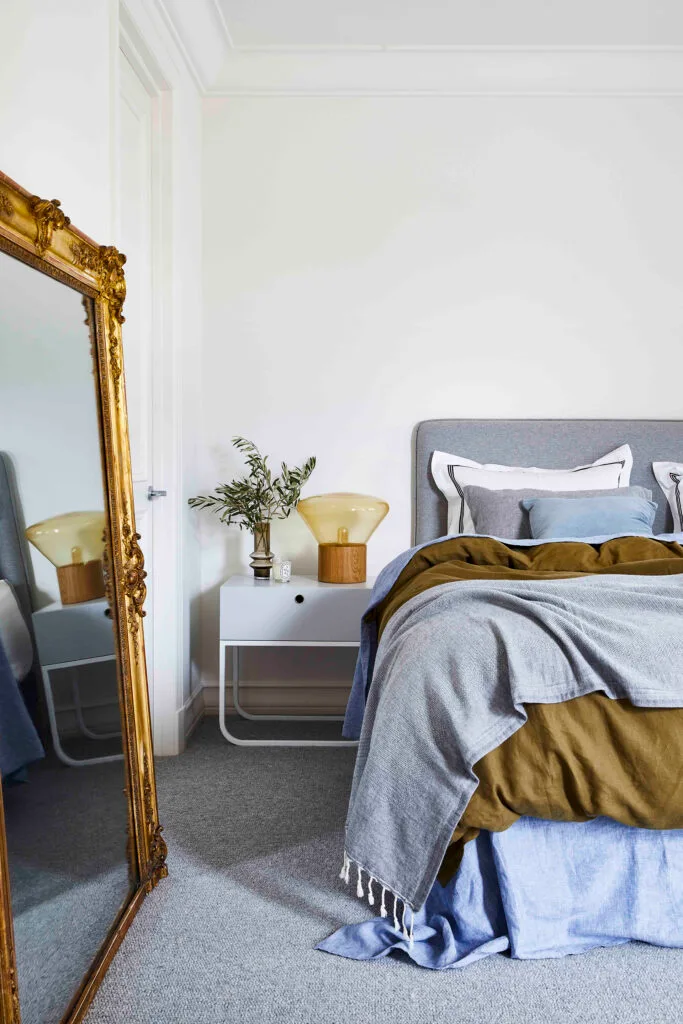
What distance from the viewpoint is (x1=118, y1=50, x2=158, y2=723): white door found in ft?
9.52

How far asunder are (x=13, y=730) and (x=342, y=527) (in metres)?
2.20

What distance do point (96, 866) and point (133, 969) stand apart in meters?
0.26

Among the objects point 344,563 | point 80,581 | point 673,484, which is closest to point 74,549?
point 80,581

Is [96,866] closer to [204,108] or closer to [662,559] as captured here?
[662,559]

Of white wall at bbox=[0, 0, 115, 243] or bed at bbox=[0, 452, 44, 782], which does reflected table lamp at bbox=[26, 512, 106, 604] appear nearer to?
bed at bbox=[0, 452, 44, 782]

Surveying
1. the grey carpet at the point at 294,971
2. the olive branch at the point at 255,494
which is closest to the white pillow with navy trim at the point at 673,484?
the olive branch at the point at 255,494

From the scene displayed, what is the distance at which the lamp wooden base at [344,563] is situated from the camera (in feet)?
11.1

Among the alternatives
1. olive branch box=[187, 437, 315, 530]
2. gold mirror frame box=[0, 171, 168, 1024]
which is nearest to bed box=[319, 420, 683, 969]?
gold mirror frame box=[0, 171, 168, 1024]

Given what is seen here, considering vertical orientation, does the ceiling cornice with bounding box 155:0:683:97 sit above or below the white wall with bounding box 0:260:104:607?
above

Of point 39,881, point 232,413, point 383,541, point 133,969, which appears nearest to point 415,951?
point 133,969

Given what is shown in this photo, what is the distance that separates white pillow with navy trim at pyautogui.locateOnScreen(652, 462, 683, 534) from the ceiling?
5.81ft

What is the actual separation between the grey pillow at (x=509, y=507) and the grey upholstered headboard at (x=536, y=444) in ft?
0.99

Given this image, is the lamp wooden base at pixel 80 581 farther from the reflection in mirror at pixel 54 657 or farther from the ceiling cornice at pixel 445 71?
the ceiling cornice at pixel 445 71

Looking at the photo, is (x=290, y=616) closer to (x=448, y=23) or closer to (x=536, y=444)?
(x=536, y=444)
